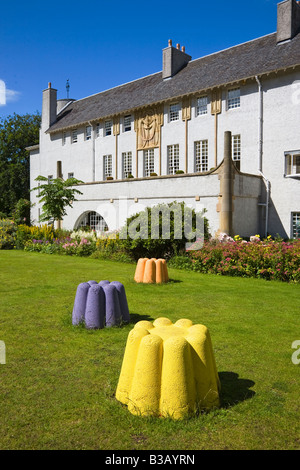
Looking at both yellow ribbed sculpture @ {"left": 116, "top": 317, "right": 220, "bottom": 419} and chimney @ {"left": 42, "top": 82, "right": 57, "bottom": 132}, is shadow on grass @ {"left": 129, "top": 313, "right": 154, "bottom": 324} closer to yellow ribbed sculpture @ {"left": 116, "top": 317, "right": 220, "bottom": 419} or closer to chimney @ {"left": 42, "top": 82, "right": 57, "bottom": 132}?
yellow ribbed sculpture @ {"left": 116, "top": 317, "right": 220, "bottom": 419}

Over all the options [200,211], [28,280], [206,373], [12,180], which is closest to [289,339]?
[206,373]

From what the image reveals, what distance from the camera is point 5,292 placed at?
1081 centimetres

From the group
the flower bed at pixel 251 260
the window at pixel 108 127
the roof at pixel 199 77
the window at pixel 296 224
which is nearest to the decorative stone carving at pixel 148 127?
the roof at pixel 199 77

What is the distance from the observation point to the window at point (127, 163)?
30.2m

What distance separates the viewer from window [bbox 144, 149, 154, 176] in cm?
2853

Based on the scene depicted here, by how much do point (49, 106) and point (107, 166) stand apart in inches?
441

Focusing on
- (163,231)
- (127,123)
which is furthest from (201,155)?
(163,231)

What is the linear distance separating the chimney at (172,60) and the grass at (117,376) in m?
23.2

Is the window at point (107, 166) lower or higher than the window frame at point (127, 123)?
lower

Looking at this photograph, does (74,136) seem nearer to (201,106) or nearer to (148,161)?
(148,161)

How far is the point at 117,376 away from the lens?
518cm

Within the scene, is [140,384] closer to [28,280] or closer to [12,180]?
[28,280]

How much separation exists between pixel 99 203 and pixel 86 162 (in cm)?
919

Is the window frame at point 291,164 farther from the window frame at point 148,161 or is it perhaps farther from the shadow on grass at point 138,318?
the shadow on grass at point 138,318
